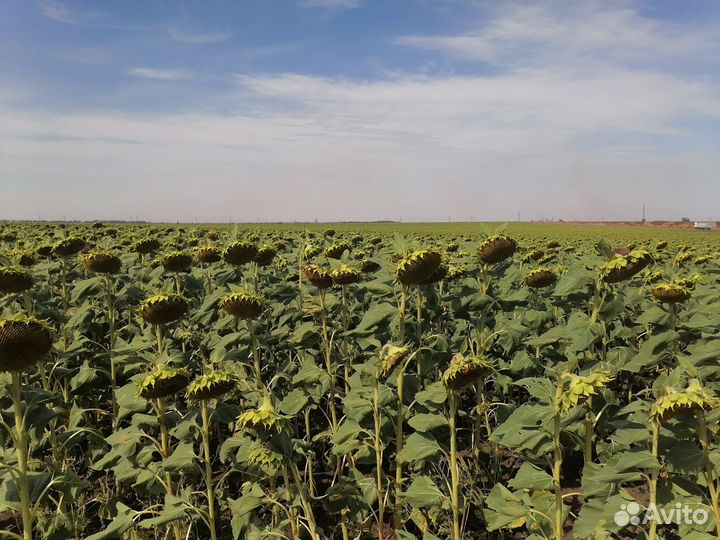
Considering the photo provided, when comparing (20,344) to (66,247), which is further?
(66,247)

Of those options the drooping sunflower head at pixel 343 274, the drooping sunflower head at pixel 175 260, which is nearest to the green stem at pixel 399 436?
the drooping sunflower head at pixel 343 274

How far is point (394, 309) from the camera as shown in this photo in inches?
145

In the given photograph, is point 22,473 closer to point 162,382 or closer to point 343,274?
point 162,382

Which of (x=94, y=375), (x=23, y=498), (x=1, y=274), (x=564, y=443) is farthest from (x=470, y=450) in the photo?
(x=1, y=274)

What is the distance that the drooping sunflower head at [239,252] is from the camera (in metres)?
4.51

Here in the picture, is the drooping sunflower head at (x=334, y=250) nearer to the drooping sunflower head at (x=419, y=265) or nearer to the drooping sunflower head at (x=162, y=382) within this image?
the drooping sunflower head at (x=419, y=265)

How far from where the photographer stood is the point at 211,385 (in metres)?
2.57

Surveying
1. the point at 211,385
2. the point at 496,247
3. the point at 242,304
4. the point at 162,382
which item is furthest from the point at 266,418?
the point at 496,247

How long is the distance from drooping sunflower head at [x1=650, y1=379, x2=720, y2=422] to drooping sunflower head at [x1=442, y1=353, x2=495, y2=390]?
0.78 metres

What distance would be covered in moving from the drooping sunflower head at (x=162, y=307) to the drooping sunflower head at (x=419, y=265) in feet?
5.06

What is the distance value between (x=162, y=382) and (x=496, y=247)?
2.48 metres

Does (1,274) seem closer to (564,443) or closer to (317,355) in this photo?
(317,355)

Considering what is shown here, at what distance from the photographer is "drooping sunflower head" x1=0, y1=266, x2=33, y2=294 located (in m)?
3.79

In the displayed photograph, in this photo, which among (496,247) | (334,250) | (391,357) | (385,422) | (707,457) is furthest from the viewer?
(334,250)
